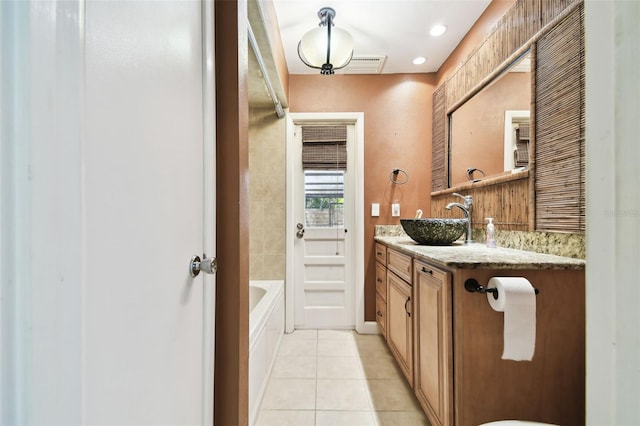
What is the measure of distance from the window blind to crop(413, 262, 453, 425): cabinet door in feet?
4.85

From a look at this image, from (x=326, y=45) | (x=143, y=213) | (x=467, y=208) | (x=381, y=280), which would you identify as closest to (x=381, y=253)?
(x=381, y=280)

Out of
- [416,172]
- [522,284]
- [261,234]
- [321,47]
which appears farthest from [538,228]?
[261,234]

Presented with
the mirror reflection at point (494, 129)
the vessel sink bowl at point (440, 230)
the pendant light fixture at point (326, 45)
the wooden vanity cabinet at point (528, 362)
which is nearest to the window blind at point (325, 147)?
the pendant light fixture at point (326, 45)

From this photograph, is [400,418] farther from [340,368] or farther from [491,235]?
[491,235]

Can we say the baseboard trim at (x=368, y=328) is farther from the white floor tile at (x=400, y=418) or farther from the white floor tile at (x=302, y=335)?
the white floor tile at (x=400, y=418)

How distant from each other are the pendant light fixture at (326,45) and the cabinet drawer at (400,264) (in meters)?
1.40

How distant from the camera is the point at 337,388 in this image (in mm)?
1699

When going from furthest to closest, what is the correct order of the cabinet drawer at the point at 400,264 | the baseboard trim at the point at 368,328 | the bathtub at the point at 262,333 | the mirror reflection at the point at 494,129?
the baseboard trim at the point at 368,328
the cabinet drawer at the point at 400,264
the mirror reflection at the point at 494,129
the bathtub at the point at 262,333

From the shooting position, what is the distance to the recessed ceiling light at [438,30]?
2043mm

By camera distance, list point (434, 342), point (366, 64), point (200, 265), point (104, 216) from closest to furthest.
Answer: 1. point (104, 216)
2. point (200, 265)
3. point (434, 342)
4. point (366, 64)

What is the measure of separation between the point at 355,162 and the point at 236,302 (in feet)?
6.69

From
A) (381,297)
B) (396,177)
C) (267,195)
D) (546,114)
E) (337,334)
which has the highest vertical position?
(546,114)

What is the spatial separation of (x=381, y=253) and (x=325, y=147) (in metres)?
1.19

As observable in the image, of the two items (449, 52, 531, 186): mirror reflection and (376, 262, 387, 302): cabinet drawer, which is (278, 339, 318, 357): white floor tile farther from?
(449, 52, 531, 186): mirror reflection
